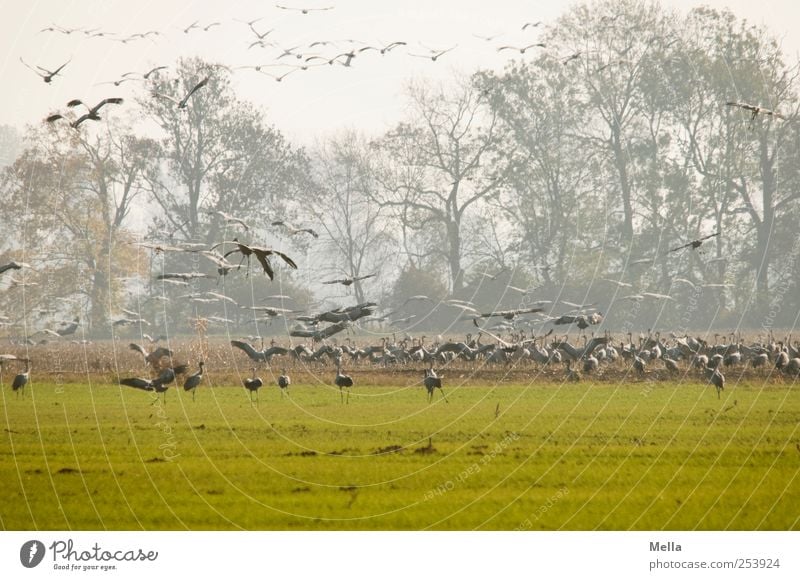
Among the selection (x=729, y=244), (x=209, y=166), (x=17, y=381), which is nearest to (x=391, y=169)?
(x=209, y=166)

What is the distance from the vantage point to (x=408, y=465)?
19.1m

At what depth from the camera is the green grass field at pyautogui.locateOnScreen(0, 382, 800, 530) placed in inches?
637

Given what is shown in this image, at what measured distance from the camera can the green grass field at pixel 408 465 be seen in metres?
16.2

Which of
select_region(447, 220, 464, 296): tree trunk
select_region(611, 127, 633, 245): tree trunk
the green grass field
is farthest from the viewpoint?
select_region(447, 220, 464, 296): tree trunk

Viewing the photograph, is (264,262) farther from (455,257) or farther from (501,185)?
(501,185)

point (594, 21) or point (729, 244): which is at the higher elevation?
point (594, 21)

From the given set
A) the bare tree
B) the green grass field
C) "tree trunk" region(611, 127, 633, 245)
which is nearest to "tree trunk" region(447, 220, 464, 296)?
the bare tree

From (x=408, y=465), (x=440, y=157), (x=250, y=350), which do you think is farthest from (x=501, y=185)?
(x=408, y=465)

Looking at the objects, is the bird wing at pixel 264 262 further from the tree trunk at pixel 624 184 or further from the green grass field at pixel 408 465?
the tree trunk at pixel 624 184

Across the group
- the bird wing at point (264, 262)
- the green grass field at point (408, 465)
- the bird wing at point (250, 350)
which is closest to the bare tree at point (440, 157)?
the bird wing at point (250, 350)

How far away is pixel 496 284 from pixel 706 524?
5229cm

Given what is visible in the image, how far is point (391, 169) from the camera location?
73125 mm

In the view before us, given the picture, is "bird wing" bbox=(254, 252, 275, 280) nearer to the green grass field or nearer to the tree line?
the green grass field
